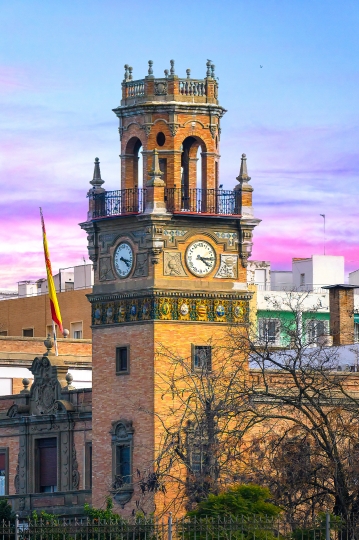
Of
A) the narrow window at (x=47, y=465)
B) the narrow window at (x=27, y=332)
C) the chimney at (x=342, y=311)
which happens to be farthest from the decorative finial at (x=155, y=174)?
the narrow window at (x=27, y=332)

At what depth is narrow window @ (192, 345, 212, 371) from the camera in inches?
2616

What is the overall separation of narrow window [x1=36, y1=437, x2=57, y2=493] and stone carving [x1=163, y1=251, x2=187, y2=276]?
10.4 metres

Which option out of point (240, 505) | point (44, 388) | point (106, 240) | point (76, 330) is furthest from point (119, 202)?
point (76, 330)

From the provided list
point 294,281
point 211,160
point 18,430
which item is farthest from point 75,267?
point 211,160

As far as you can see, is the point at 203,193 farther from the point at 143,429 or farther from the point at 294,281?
the point at 294,281

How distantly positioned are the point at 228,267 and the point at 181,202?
288 centimetres

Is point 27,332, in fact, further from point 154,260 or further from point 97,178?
point 154,260

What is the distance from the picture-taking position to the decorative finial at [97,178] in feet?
228

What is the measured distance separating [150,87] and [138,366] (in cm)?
995

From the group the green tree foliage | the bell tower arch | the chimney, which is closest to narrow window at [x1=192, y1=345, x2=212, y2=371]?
the bell tower arch

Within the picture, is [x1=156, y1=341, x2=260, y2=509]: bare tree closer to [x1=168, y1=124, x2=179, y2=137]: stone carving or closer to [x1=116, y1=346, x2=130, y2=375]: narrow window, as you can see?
[x1=116, y1=346, x2=130, y2=375]: narrow window

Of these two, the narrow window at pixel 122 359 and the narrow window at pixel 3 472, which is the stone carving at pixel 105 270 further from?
the narrow window at pixel 3 472

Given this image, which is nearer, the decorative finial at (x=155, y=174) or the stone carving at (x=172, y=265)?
the stone carving at (x=172, y=265)

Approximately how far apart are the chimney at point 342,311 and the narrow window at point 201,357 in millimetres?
22411
